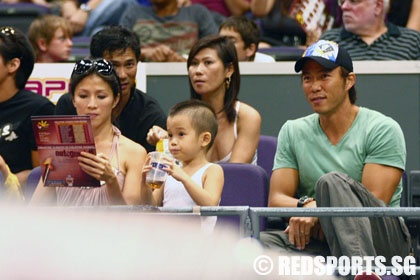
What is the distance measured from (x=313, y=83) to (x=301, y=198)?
66 cm

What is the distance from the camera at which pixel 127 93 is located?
20.5 ft

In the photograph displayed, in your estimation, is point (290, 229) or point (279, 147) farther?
point (279, 147)

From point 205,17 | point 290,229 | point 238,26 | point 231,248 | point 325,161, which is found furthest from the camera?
point 205,17

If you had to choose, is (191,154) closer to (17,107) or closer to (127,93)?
(127,93)

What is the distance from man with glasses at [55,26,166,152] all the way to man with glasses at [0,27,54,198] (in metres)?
0.24

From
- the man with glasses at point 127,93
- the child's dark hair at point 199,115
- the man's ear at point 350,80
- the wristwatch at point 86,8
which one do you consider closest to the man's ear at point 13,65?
the man with glasses at point 127,93

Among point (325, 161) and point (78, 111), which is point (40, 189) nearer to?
point (78, 111)

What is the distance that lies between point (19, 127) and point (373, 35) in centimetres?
279

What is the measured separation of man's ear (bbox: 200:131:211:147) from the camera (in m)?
5.35

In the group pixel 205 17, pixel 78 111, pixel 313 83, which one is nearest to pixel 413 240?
pixel 313 83

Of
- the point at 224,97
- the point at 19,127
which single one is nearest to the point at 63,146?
the point at 19,127

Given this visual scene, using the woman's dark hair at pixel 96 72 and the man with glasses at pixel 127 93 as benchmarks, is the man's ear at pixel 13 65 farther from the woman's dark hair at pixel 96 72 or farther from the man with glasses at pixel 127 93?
the woman's dark hair at pixel 96 72

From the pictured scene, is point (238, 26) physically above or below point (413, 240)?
above

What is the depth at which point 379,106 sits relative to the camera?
7336 millimetres
